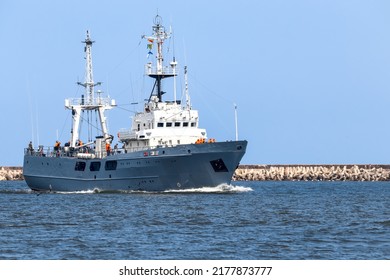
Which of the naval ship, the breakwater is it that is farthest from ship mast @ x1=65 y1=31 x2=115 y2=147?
the breakwater

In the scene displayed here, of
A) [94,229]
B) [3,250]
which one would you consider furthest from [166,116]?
[3,250]

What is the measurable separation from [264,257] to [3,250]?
7872 millimetres

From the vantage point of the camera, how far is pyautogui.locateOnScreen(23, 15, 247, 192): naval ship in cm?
5806

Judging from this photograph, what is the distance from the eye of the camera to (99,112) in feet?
229

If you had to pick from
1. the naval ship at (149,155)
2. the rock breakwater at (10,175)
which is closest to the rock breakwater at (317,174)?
the rock breakwater at (10,175)

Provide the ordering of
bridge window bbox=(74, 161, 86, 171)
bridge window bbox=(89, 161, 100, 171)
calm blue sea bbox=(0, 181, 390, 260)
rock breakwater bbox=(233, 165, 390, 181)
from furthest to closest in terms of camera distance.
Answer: rock breakwater bbox=(233, 165, 390, 181) → bridge window bbox=(74, 161, 86, 171) → bridge window bbox=(89, 161, 100, 171) → calm blue sea bbox=(0, 181, 390, 260)

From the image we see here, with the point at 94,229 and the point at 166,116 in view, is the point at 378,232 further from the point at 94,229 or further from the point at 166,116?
the point at 166,116

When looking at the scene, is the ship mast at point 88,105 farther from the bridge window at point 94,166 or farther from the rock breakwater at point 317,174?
the rock breakwater at point 317,174

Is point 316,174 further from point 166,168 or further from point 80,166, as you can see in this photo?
point 166,168

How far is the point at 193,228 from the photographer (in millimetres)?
36781

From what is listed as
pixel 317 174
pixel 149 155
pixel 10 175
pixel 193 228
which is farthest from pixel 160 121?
pixel 10 175

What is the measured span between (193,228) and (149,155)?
72.2 feet

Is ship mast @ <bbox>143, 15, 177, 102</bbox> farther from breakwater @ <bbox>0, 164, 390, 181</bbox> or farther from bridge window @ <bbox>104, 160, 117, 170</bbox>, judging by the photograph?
breakwater @ <bbox>0, 164, 390, 181</bbox>

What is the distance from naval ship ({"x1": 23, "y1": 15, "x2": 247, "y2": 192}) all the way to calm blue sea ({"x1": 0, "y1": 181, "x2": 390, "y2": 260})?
3.07 meters
